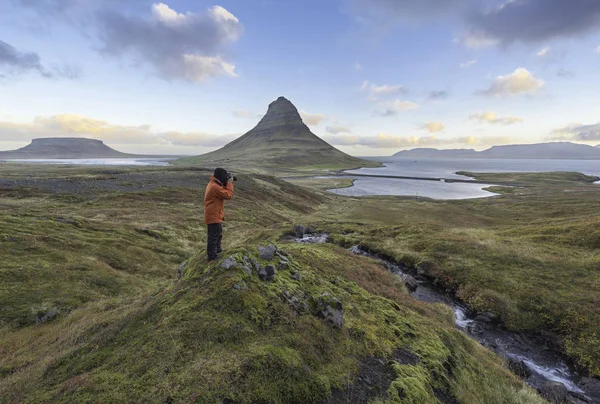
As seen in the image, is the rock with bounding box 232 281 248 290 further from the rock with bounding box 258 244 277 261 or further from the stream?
the stream

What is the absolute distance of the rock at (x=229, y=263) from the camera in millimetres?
12102

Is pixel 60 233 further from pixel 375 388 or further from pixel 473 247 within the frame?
pixel 473 247

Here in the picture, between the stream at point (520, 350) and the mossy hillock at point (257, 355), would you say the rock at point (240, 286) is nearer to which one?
the mossy hillock at point (257, 355)

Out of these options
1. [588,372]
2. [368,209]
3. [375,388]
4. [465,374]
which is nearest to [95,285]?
[375,388]

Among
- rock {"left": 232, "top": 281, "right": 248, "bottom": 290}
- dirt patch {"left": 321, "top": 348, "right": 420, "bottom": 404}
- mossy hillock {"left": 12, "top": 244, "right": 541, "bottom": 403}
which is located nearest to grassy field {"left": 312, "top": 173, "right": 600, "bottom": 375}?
mossy hillock {"left": 12, "top": 244, "right": 541, "bottom": 403}

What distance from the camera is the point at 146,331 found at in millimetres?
9477

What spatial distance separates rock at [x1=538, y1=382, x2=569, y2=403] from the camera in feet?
48.7

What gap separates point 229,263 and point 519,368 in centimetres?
1774

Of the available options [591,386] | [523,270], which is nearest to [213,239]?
[591,386]

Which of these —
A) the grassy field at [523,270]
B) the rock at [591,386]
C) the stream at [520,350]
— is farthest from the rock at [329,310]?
the grassy field at [523,270]

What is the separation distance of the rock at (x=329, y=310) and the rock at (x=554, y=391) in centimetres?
1186

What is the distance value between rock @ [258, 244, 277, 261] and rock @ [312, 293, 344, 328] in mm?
3411

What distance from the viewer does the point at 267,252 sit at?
1509 centimetres

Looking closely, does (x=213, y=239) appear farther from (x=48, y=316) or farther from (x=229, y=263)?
(x=48, y=316)
